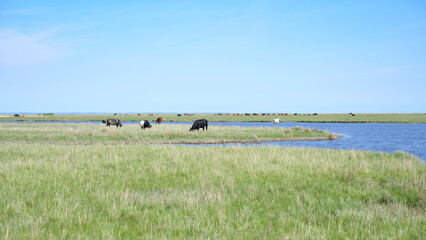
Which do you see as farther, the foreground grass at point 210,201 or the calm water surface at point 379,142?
the calm water surface at point 379,142

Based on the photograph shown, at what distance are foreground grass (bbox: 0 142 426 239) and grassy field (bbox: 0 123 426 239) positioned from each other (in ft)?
0.09

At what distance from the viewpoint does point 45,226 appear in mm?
6137

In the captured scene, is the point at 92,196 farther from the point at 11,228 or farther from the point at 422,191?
the point at 422,191

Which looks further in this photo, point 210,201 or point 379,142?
point 379,142

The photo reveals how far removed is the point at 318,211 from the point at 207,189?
3.44 m

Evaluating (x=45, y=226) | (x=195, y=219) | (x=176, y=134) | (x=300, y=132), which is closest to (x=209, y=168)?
(x=195, y=219)

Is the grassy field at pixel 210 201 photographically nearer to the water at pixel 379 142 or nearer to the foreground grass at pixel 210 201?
the foreground grass at pixel 210 201

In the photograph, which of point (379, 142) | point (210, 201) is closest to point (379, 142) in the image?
point (379, 142)

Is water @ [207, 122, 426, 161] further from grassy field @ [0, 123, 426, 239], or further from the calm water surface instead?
grassy field @ [0, 123, 426, 239]

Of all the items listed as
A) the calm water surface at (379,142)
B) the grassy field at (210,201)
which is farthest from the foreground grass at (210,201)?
the calm water surface at (379,142)

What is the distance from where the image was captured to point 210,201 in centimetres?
770

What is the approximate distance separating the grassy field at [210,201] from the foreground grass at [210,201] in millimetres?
29

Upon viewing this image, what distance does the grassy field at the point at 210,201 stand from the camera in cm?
594

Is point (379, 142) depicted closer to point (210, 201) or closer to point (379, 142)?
point (379, 142)
